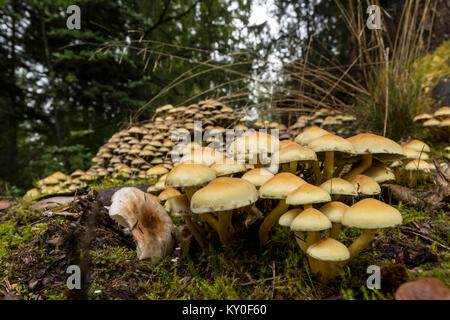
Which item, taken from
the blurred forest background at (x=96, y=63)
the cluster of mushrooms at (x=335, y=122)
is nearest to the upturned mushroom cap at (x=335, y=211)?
the cluster of mushrooms at (x=335, y=122)

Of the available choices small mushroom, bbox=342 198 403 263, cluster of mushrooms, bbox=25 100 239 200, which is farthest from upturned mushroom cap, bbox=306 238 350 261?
cluster of mushrooms, bbox=25 100 239 200

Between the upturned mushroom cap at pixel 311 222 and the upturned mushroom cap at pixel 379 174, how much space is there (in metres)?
0.82

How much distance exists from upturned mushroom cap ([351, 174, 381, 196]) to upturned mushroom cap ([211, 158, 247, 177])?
712 mm

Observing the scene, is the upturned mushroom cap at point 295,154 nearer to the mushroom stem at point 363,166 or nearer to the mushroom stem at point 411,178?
the mushroom stem at point 363,166

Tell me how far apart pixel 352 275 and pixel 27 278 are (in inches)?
75.7

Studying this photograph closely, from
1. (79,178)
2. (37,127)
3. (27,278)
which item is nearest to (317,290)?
(27,278)

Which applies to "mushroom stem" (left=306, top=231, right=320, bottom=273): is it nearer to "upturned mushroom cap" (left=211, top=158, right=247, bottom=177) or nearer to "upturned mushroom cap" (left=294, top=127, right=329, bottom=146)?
"upturned mushroom cap" (left=211, top=158, right=247, bottom=177)

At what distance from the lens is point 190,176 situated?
1.47m

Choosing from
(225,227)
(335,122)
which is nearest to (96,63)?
(335,122)

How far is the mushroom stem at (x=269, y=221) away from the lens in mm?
1620

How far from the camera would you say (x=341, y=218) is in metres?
1.29

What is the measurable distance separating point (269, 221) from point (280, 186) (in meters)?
0.39
